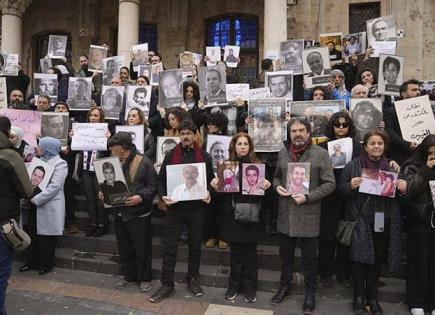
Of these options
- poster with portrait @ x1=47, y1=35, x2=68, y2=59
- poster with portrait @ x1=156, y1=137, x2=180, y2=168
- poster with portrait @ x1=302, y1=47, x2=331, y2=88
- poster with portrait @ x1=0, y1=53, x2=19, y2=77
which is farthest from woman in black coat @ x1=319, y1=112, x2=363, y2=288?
poster with portrait @ x1=47, y1=35, x2=68, y2=59

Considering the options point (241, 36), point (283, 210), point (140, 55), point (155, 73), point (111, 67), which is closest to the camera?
point (283, 210)

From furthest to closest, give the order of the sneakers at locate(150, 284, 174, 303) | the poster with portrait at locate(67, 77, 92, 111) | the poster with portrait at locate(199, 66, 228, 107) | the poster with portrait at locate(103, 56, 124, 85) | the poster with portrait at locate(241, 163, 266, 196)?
the poster with portrait at locate(103, 56, 124, 85) < the poster with portrait at locate(67, 77, 92, 111) < the poster with portrait at locate(199, 66, 228, 107) < the sneakers at locate(150, 284, 174, 303) < the poster with portrait at locate(241, 163, 266, 196)

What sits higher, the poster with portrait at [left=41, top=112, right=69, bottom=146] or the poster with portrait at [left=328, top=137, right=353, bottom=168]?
the poster with portrait at [left=41, top=112, right=69, bottom=146]

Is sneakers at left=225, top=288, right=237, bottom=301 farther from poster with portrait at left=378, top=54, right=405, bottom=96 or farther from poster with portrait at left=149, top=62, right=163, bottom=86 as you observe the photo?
poster with portrait at left=149, top=62, right=163, bottom=86

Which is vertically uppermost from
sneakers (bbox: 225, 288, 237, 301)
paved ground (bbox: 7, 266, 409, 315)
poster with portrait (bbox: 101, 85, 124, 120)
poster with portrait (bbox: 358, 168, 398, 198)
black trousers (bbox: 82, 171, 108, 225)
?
poster with portrait (bbox: 101, 85, 124, 120)

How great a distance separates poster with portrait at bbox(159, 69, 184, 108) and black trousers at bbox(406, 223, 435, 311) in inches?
144

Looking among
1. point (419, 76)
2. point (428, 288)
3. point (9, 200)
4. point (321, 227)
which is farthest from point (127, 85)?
point (419, 76)

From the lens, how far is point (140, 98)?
633cm

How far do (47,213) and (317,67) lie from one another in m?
4.53

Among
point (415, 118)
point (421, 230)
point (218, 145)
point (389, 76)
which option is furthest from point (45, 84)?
point (421, 230)

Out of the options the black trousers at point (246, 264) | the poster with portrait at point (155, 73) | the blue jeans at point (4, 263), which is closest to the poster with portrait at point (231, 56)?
the poster with portrait at point (155, 73)

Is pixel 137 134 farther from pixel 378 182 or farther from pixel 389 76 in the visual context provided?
pixel 389 76

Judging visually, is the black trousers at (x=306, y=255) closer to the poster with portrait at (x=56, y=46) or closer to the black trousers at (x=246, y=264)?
the black trousers at (x=246, y=264)

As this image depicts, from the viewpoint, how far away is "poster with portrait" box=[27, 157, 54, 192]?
5.09 meters
